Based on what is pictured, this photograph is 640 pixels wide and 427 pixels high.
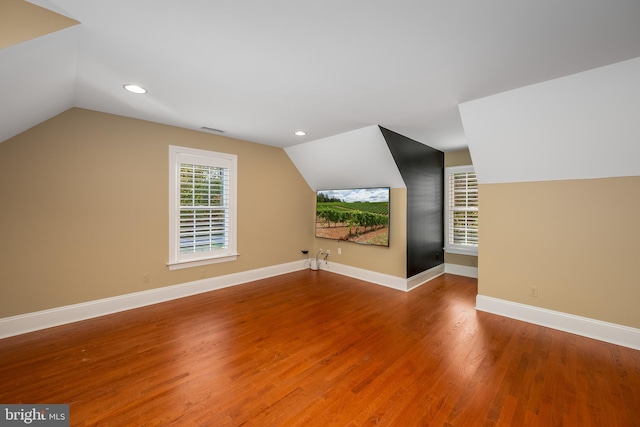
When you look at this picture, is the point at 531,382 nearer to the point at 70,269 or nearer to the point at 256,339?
the point at 256,339

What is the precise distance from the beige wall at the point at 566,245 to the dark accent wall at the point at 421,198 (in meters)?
1.08

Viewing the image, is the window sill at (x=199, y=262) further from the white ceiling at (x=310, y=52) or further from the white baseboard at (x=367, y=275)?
the white ceiling at (x=310, y=52)

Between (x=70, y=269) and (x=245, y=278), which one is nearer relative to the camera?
(x=70, y=269)

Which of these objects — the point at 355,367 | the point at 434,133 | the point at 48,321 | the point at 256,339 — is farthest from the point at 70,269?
the point at 434,133

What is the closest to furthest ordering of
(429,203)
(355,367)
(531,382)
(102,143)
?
(531,382), (355,367), (102,143), (429,203)

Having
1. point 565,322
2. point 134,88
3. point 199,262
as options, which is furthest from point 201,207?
point 565,322

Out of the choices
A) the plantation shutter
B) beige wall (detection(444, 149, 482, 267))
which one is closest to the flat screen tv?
beige wall (detection(444, 149, 482, 267))

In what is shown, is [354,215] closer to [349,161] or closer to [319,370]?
[349,161]

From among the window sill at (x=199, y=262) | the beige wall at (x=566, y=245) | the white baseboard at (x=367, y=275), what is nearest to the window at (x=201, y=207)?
the window sill at (x=199, y=262)

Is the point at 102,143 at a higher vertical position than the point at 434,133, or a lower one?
lower

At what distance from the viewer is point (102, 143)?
319 centimetres

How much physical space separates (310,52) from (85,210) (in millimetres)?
3191

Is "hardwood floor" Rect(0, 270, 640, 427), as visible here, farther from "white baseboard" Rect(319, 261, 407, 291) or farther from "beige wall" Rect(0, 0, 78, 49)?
"beige wall" Rect(0, 0, 78, 49)

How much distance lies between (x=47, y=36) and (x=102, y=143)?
75.2 inches
